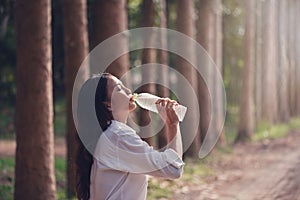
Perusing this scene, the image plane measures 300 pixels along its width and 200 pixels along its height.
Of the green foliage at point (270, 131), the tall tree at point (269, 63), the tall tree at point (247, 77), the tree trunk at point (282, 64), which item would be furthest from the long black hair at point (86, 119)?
the tree trunk at point (282, 64)

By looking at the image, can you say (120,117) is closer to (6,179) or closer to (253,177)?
(6,179)

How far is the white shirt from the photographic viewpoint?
161 inches

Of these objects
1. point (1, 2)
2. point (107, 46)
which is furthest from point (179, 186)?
point (1, 2)

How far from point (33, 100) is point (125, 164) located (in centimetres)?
485

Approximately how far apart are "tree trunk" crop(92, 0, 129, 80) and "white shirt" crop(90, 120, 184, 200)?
7.70 m

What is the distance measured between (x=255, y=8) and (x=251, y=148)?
711 centimetres

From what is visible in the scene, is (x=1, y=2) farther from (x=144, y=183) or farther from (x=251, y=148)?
(x=144, y=183)

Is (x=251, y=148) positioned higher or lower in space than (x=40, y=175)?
lower

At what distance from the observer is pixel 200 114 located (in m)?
18.4

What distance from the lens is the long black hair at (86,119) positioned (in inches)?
169

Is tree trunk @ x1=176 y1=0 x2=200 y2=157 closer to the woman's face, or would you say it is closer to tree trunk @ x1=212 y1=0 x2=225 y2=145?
tree trunk @ x1=212 y1=0 x2=225 y2=145

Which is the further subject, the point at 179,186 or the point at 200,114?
the point at 200,114

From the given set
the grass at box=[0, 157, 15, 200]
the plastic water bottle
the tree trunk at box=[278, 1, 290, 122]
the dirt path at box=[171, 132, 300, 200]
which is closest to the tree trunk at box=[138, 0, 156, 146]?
the dirt path at box=[171, 132, 300, 200]

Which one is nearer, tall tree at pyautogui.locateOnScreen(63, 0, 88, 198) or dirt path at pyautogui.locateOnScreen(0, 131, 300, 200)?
tall tree at pyautogui.locateOnScreen(63, 0, 88, 198)
